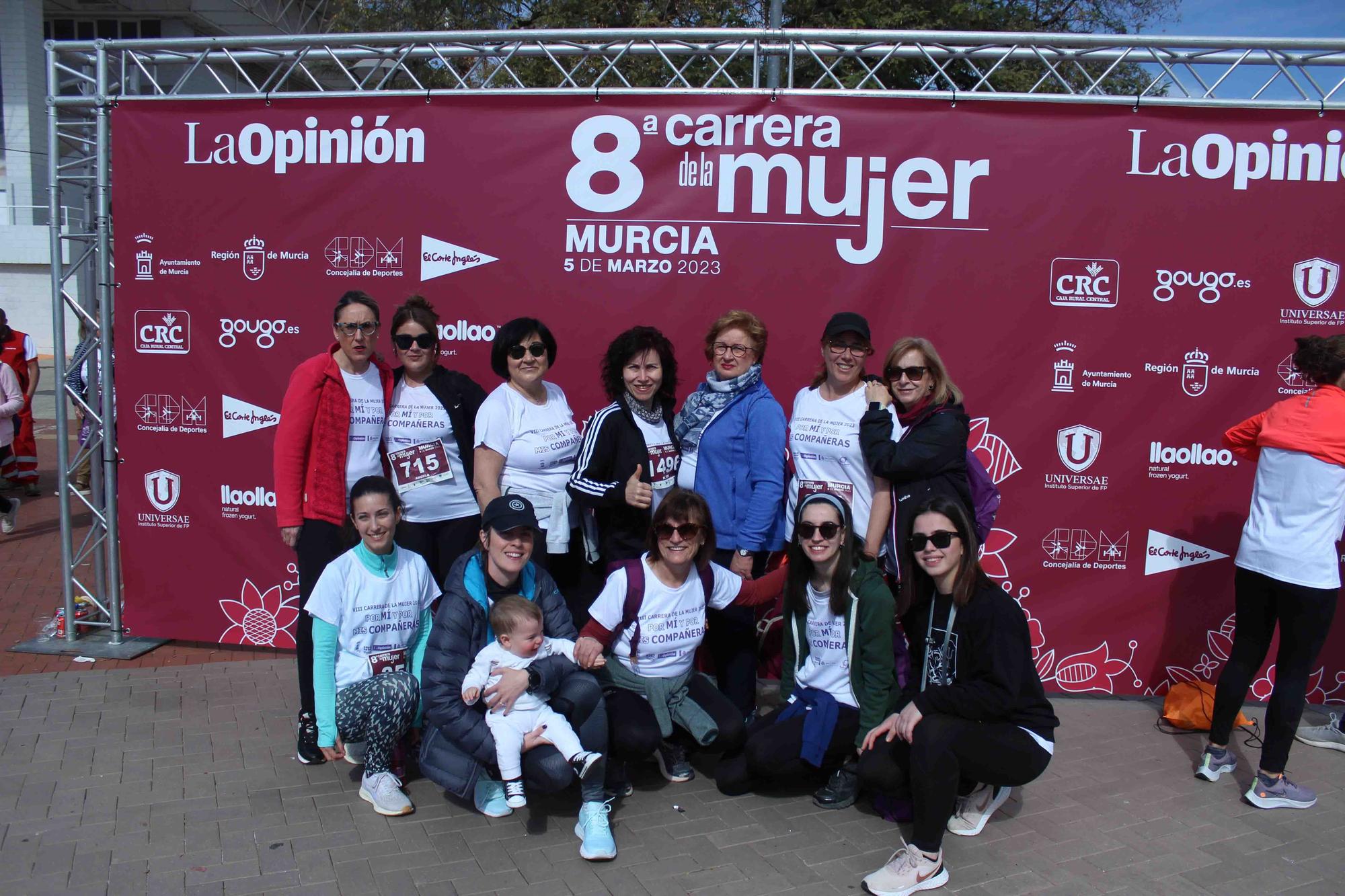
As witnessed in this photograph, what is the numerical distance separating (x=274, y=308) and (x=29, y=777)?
249cm

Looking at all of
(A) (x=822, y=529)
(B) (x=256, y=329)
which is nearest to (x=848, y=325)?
(A) (x=822, y=529)

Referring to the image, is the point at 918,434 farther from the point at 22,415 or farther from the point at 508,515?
the point at 22,415

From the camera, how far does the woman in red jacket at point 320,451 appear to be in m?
4.07

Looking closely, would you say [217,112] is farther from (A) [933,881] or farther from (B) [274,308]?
(A) [933,881]

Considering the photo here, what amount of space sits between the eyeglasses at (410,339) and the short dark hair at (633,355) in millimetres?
784

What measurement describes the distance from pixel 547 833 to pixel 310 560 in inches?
60.6

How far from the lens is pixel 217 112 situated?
17.0ft

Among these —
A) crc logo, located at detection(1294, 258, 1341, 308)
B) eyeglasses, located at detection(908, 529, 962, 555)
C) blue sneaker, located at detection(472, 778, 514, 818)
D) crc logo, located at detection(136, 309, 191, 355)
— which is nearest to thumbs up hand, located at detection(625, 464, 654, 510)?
eyeglasses, located at detection(908, 529, 962, 555)

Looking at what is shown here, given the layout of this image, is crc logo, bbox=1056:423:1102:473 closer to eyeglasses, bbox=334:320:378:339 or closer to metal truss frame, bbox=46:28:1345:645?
metal truss frame, bbox=46:28:1345:645

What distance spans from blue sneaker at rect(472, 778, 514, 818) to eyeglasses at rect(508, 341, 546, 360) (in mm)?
1673

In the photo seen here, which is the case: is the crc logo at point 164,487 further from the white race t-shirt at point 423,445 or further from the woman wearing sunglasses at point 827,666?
the woman wearing sunglasses at point 827,666

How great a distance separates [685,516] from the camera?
3.67 metres

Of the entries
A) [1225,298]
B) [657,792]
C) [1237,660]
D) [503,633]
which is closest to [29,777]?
[503,633]

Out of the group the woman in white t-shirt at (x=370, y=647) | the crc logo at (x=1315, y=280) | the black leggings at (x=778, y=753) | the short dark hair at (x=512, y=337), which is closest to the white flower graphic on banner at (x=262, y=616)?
the woman in white t-shirt at (x=370, y=647)
